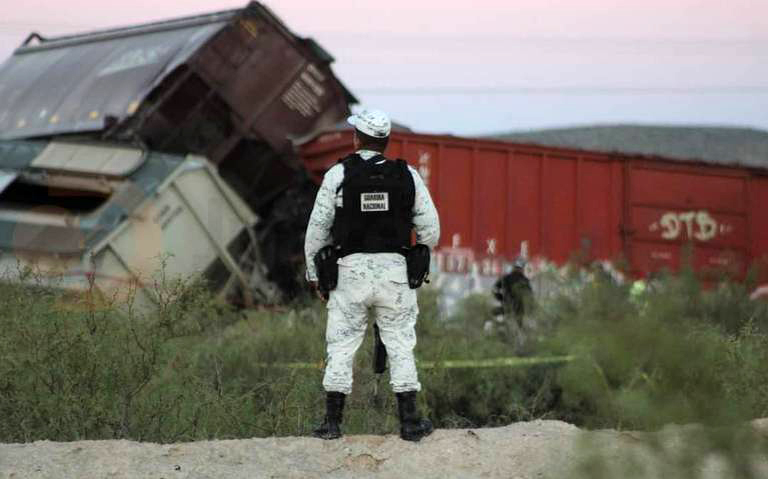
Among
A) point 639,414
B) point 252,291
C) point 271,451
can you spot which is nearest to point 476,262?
point 252,291

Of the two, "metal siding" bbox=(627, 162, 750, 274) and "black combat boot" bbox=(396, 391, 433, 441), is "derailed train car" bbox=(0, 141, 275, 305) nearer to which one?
"metal siding" bbox=(627, 162, 750, 274)

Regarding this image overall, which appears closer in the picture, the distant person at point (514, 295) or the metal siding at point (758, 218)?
the distant person at point (514, 295)

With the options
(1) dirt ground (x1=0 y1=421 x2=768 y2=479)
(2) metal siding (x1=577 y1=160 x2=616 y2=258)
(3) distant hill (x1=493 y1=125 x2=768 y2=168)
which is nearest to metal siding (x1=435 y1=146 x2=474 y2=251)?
(2) metal siding (x1=577 y1=160 x2=616 y2=258)

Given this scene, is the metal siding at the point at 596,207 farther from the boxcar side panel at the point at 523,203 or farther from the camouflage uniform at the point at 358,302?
the camouflage uniform at the point at 358,302

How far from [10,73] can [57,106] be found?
2.96 meters

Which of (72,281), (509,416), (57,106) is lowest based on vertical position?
(509,416)

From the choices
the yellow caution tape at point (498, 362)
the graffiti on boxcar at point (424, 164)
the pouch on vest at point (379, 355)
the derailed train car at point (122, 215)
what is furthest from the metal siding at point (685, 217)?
the pouch on vest at point (379, 355)

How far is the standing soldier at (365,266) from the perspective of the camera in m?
5.89

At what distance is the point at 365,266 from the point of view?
5895mm

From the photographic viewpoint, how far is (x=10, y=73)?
773 inches

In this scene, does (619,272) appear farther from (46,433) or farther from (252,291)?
(46,433)

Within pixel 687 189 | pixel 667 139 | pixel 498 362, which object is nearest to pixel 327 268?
pixel 498 362

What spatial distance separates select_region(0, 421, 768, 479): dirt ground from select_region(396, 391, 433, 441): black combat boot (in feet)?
0.15

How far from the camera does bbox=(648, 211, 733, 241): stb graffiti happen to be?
1756 centimetres
